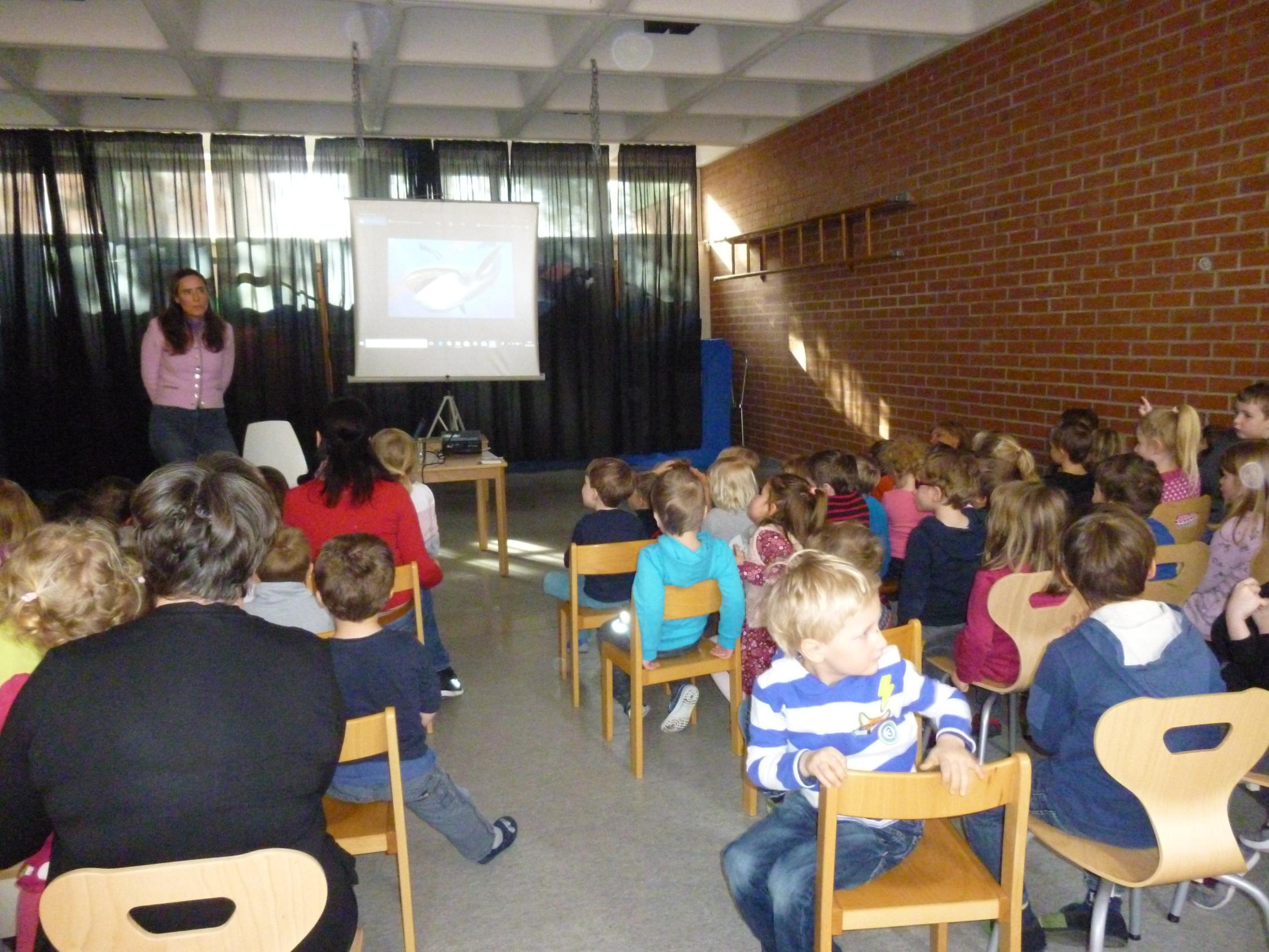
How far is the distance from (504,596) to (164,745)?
3368 mm

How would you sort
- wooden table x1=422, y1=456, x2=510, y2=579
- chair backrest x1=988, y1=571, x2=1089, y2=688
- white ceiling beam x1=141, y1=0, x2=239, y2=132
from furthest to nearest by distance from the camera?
1. wooden table x1=422, y1=456, x2=510, y2=579
2. white ceiling beam x1=141, y1=0, x2=239, y2=132
3. chair backrest x1=988, y1=571, x2=1089, y2=688

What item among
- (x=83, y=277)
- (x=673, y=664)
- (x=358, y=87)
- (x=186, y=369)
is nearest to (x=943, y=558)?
(x=673, y=664)

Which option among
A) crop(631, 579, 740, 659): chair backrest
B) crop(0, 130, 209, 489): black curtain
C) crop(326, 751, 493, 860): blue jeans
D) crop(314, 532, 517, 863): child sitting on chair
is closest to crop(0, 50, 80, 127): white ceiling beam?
crop(0, 130, 209, 489): black curtain

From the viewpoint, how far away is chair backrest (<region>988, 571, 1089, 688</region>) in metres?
2.25

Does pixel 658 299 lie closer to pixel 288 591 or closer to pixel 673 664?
pixel 673 664

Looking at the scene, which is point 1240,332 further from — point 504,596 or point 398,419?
point 398,419

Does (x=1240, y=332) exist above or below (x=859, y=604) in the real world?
above

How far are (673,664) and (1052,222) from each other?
3133mm

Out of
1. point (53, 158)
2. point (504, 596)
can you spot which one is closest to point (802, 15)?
point (504, 596)

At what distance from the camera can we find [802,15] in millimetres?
4531

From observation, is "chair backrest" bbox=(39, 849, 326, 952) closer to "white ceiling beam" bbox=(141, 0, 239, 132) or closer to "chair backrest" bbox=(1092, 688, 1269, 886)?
"chair backrest" bbox=(1092, 688, 1269, 886)

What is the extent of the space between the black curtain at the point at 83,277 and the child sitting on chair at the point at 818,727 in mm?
6574

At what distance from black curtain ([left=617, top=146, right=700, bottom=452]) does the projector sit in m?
2.96

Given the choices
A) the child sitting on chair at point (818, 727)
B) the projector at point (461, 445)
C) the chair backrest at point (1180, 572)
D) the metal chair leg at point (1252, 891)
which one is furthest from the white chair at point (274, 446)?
the metal chair leg at point (1252, 891)
